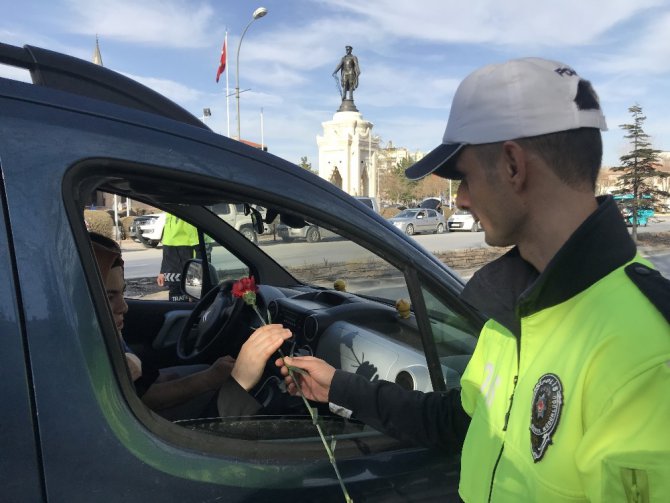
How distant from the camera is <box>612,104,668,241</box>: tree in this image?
66.7 feet

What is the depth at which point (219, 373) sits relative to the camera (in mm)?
2088

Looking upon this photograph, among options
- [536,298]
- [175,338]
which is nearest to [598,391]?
[536,298]

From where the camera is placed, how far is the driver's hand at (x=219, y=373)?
6.71 ft

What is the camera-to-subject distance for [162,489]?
1166 mm

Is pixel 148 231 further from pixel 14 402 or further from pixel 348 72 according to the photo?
pixel 14 402

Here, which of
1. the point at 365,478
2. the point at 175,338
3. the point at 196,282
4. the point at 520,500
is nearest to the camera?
the point at 520,500

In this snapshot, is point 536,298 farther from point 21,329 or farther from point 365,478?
point 21,329

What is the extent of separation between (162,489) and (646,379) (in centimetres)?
93

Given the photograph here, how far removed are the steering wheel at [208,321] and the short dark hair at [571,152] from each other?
185 centimetres

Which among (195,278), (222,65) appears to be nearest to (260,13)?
(222,65)

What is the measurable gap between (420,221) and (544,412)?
30214 mm

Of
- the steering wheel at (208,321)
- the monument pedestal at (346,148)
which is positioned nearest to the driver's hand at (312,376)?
the steering wheel at (208,321)

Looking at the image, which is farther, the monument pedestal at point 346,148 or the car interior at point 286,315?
the monument pedestal at point 346,148

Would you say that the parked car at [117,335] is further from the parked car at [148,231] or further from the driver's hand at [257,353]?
the parked car at [148,231]
